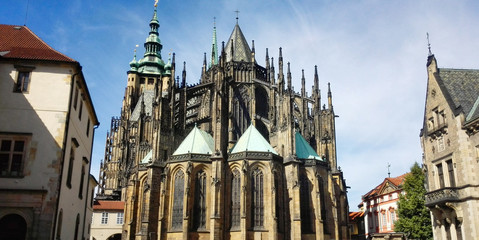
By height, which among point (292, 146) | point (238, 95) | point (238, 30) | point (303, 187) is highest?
point (238, 30)

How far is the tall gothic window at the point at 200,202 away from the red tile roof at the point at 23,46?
19356mm

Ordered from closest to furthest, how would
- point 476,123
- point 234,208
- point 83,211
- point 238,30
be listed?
point 476,123
point 83,211
point 234,208
point 238,30

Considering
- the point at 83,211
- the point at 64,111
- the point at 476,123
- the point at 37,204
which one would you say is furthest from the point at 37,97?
the point at 476,123

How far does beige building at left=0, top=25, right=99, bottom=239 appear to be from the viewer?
746 inches

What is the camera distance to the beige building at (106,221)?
5122cm

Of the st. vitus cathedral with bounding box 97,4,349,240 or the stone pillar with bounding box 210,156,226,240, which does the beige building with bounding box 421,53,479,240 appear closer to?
the st. vitus cathedral with bounding box 97,4,349,240

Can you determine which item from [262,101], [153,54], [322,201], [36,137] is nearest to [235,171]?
[322,201]

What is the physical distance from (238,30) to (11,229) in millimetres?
46240

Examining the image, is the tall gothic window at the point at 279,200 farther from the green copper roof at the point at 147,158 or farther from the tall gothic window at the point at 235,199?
the green copper roof at the point at 147,158

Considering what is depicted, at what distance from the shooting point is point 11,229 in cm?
1886

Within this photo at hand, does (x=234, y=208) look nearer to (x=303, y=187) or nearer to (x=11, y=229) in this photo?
(x=303, y=187)

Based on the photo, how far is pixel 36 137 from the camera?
789 inches

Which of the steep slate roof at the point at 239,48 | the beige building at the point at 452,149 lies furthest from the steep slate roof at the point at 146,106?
the beige building at the point at 452,149

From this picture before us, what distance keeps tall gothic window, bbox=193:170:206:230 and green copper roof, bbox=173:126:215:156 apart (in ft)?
7.57
